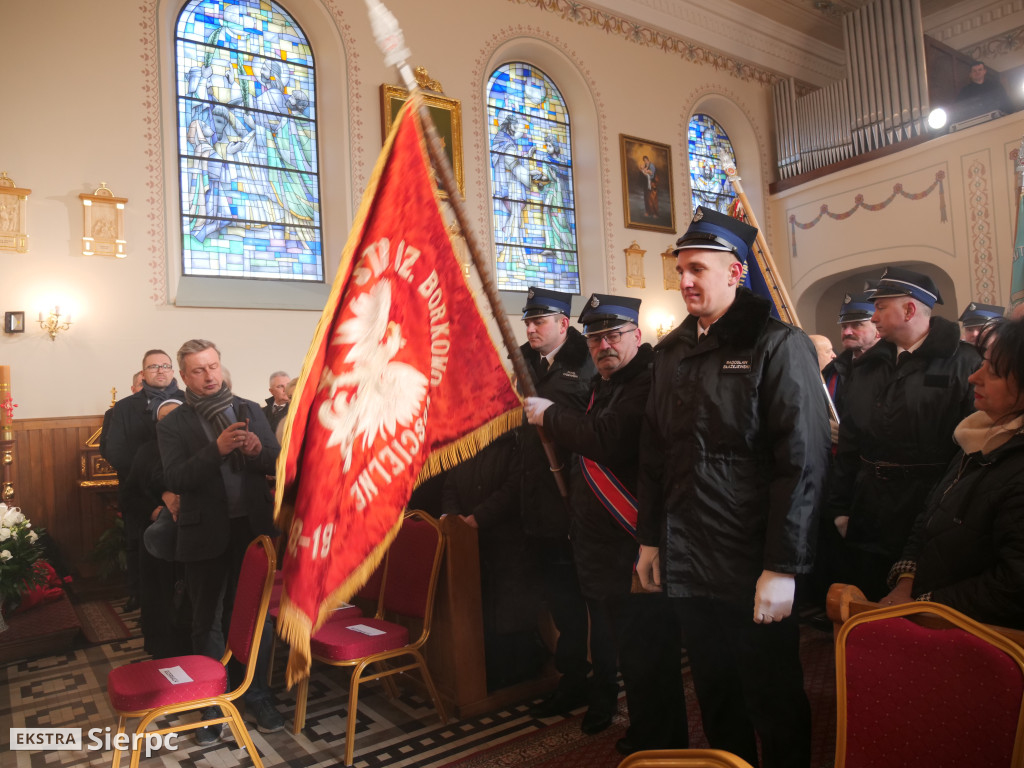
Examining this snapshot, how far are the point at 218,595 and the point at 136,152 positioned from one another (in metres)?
4.41

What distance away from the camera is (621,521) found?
7.39ft

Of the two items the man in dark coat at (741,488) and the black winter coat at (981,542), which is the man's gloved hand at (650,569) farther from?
the black winter coat at (981,542)

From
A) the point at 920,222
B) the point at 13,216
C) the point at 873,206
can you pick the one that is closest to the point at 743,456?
the point at 13,216

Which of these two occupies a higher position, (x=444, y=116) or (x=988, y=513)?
(x=444, y=116)

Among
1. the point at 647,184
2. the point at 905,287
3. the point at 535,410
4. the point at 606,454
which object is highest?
the point at 647,184

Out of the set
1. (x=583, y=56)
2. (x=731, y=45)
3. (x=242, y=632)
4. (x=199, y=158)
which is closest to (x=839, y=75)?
(x=731, y=45)

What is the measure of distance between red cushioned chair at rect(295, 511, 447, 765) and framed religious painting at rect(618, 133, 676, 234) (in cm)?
653

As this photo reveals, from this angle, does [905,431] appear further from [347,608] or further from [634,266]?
[634,266]

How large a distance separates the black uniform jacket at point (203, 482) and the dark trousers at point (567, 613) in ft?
3.66

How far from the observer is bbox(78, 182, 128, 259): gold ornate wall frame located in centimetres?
552

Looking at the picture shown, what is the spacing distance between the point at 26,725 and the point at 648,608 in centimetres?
263

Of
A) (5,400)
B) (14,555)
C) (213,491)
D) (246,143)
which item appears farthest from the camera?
(246,143)

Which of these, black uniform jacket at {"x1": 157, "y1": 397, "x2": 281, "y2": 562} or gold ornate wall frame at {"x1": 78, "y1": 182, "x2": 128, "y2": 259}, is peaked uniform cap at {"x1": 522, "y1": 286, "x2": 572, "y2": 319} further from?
gold ornate wall frame at {"x1": 78, "y1": 182, "x2": 128, "y2": 259}

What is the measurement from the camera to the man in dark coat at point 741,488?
165 cm
